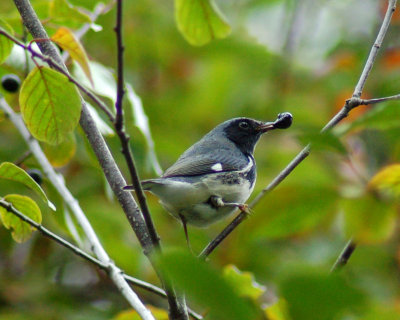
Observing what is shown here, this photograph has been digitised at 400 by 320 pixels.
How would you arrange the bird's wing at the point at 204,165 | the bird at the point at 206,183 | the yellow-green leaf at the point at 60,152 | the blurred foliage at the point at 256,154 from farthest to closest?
the bird's wing at the point at 204,165, the bird at the point at 206,183, the yellow-green leaf at the point at 60,152, the blurred foliage at the point at 256,154

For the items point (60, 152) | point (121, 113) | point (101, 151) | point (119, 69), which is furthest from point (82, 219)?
point (119, 69)

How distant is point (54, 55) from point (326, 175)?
163 cm

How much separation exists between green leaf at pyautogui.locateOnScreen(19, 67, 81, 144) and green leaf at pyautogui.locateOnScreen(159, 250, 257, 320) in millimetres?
970

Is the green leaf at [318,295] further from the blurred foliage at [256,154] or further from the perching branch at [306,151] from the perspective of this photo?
the perching branch at [306,151]

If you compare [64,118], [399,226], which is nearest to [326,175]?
[399,226]

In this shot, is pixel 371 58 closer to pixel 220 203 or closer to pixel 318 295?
pixel 220 203

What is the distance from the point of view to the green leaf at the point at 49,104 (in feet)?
6.05

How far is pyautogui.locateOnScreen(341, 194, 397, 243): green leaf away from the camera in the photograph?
1730mm

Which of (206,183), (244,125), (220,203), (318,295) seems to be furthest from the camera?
(244,125)

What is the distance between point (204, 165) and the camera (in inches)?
139

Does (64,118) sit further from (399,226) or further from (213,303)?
(399,226)

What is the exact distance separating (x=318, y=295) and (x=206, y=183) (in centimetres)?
240

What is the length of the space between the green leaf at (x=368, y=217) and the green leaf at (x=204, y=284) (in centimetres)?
79

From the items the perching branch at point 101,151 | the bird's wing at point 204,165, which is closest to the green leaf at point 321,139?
the perching branch at point 101,151
